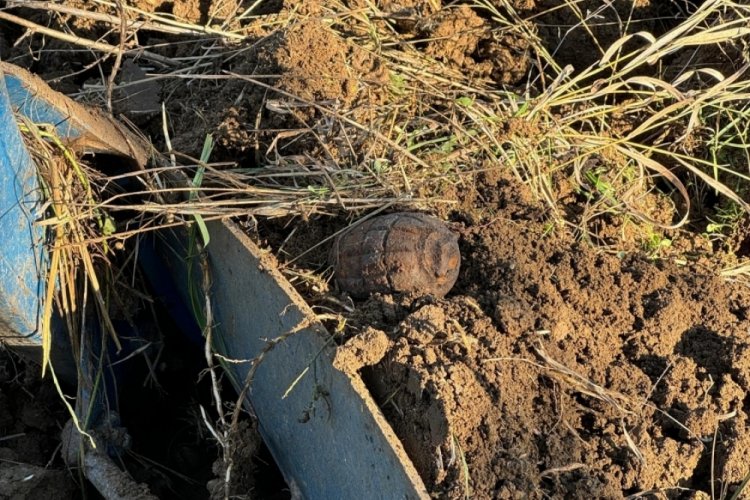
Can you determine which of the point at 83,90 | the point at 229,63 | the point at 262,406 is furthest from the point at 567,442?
the point at 83,90

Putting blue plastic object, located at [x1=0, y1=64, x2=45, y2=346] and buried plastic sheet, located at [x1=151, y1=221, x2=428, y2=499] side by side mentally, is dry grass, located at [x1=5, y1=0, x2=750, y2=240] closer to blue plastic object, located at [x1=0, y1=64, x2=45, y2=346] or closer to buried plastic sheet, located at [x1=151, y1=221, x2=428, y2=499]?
buried plastic sheet, located at [x1=151, y1=221, x2=428, y2=499]

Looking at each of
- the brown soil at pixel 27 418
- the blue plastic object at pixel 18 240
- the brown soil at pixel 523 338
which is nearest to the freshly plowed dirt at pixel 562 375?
the brown soil at pixel 523 338

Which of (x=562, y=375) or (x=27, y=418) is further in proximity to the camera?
(x=27, y=418)

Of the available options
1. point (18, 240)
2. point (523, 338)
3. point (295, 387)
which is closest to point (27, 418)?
point (18, 240)

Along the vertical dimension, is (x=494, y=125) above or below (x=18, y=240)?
below

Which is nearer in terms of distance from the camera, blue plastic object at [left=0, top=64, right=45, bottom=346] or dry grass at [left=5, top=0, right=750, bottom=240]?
blue plastic object at [left=0, top=64, right=45, bottom=346]

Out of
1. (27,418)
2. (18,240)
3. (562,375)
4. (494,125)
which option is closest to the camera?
(562,375)

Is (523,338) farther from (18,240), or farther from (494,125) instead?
(18,240)

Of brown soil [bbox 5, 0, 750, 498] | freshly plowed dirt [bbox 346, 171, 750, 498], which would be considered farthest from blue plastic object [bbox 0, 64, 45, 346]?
freshly plowed dirt [bbox 346, 171, 750, 498]

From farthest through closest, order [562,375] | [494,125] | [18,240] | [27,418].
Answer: [27,418], [494,125], [18,240], [562,375]

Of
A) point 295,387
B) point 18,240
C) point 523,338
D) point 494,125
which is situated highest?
point 18,240

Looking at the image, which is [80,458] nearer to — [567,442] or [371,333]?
[371,333]

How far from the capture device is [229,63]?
9.93 feet

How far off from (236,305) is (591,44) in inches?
62.9
